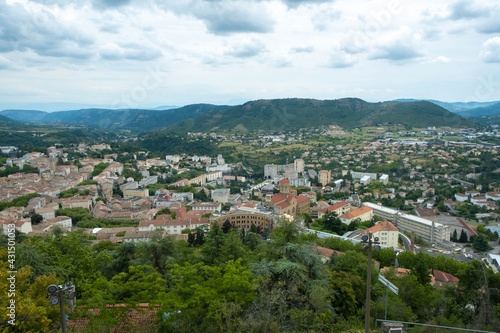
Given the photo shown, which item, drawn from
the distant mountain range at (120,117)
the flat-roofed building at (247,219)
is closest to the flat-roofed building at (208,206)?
the flat-roofed building at (247,219)

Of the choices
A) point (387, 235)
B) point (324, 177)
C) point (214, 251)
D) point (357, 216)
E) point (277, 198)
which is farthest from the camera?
point (324, 177)

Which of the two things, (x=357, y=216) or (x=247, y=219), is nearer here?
(x=247, y=219)

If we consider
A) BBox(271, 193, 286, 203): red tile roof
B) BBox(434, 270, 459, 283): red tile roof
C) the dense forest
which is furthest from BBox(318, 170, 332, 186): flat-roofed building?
the dense forest

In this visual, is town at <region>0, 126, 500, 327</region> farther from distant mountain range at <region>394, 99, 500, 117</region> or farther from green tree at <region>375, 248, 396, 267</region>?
distant mountain range at <region>394, 99, 500, 117</region>

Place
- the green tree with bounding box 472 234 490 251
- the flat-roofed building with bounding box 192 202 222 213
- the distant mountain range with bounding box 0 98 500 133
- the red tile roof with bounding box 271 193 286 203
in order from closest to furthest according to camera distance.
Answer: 1. the green tree with bounding box 472 234 490 251
2. the red tile roof with bounding box 271 193 286 203
3. the flat-roofed building with bounding box 192 202 222 213
4. the distant mountain range with bounding box 0 98 500 133

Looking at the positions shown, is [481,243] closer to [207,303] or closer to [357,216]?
[357,216]

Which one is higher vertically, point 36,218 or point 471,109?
point 471,109

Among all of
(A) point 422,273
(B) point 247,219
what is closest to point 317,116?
(B) point 247,219
